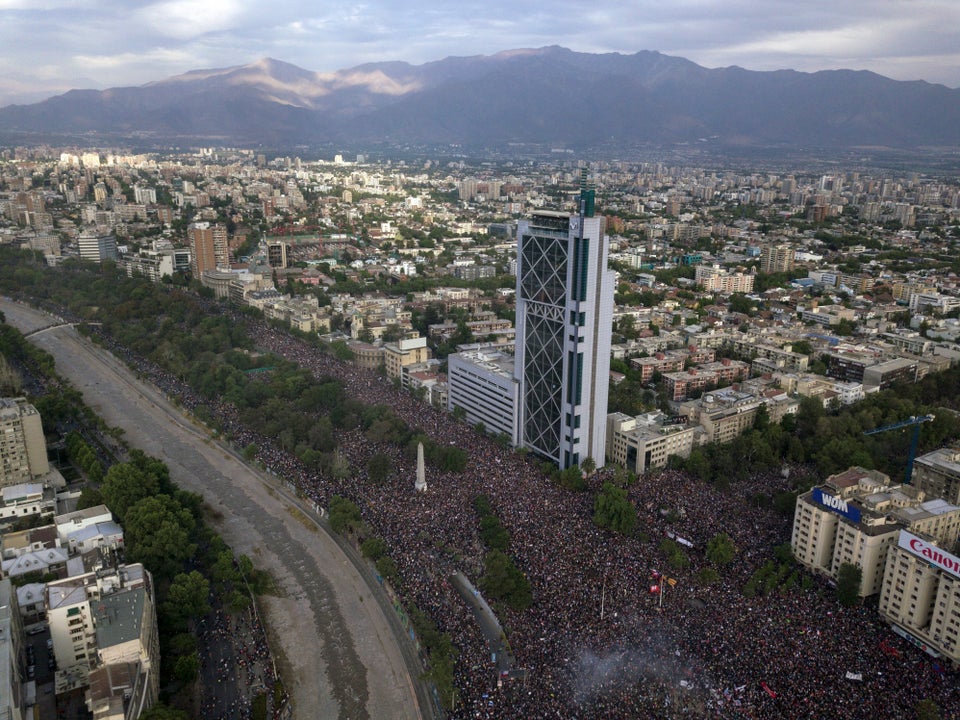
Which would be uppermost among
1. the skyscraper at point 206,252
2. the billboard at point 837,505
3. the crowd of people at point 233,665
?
the skyscraper at point 206,252

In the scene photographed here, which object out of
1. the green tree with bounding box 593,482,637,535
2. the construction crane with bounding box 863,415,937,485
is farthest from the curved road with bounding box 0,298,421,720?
the construction crane with bounding box 863,415,937,485

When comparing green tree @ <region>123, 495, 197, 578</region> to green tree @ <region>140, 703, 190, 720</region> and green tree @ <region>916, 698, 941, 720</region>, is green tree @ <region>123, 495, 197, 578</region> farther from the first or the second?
green tree @ <region>916, 698, 941, 720</region>

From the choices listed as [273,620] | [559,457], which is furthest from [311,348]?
[273,620]

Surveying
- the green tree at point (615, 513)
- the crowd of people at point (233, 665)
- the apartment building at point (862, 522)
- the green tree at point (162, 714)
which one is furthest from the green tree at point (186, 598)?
the apartment building at point (862, 522)

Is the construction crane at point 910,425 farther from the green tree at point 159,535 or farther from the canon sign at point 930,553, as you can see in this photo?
the green tree at point 159,535

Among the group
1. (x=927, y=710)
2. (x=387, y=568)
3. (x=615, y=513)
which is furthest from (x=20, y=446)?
(x=927, y=710)

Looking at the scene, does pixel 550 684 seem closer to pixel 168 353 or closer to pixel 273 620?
pixel 273 620

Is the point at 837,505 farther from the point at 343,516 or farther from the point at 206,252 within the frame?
the point at 206,252
